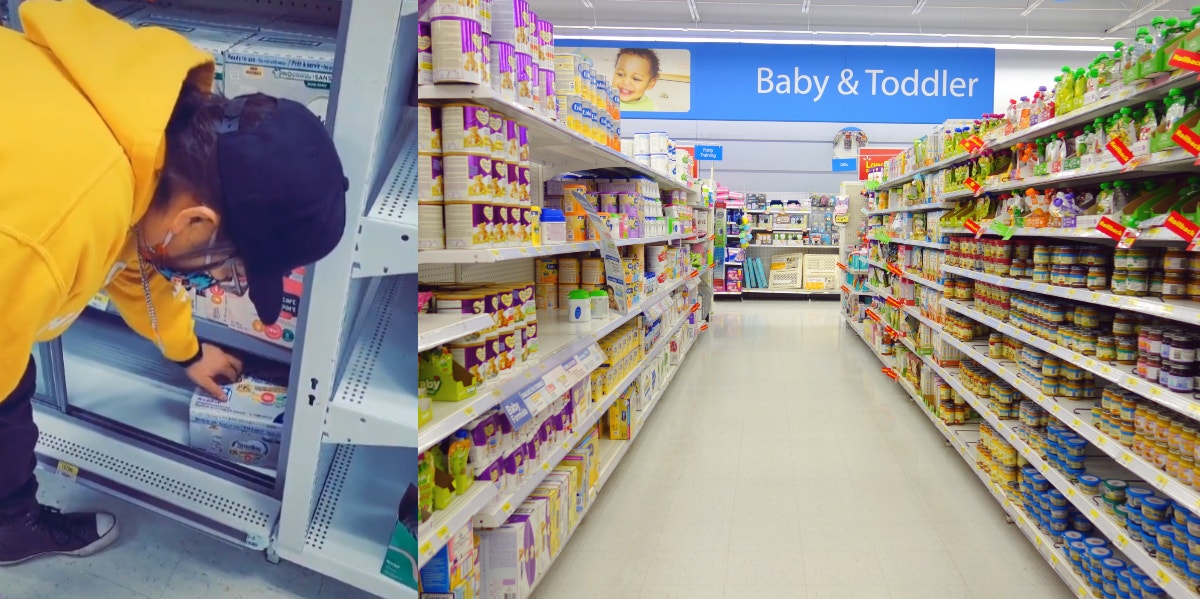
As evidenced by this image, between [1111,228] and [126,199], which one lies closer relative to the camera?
[126,199]

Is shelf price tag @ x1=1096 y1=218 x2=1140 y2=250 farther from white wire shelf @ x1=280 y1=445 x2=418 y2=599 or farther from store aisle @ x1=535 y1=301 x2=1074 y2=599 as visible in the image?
Result: white wire shelf @ x1=280 y1=445 x2=418 y2=599

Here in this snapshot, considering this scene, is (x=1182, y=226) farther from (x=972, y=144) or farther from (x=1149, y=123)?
(x=972, y=144)

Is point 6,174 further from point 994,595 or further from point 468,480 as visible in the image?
point 994,595

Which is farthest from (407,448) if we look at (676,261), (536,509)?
(676,261)

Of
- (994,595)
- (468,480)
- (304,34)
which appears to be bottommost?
(994,595)

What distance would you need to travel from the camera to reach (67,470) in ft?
3.35

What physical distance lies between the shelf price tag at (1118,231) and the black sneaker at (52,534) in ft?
9.34

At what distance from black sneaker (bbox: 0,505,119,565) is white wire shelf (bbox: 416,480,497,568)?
2.81ft

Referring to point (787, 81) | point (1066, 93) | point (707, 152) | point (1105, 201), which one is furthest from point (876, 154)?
point (1105, 201)

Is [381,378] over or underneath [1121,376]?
over

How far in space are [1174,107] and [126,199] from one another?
2.75 meters

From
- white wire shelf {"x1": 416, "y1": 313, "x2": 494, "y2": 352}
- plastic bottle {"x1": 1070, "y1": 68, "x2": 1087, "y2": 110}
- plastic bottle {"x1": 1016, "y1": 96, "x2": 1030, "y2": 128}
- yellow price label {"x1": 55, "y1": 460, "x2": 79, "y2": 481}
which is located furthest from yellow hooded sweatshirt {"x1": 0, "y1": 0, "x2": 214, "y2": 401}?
plastic bottle {"x1": 1016, "y1": 96, "x2": 1030, "y2": 128}

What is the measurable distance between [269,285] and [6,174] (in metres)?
0.36

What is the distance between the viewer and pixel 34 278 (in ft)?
2.78
